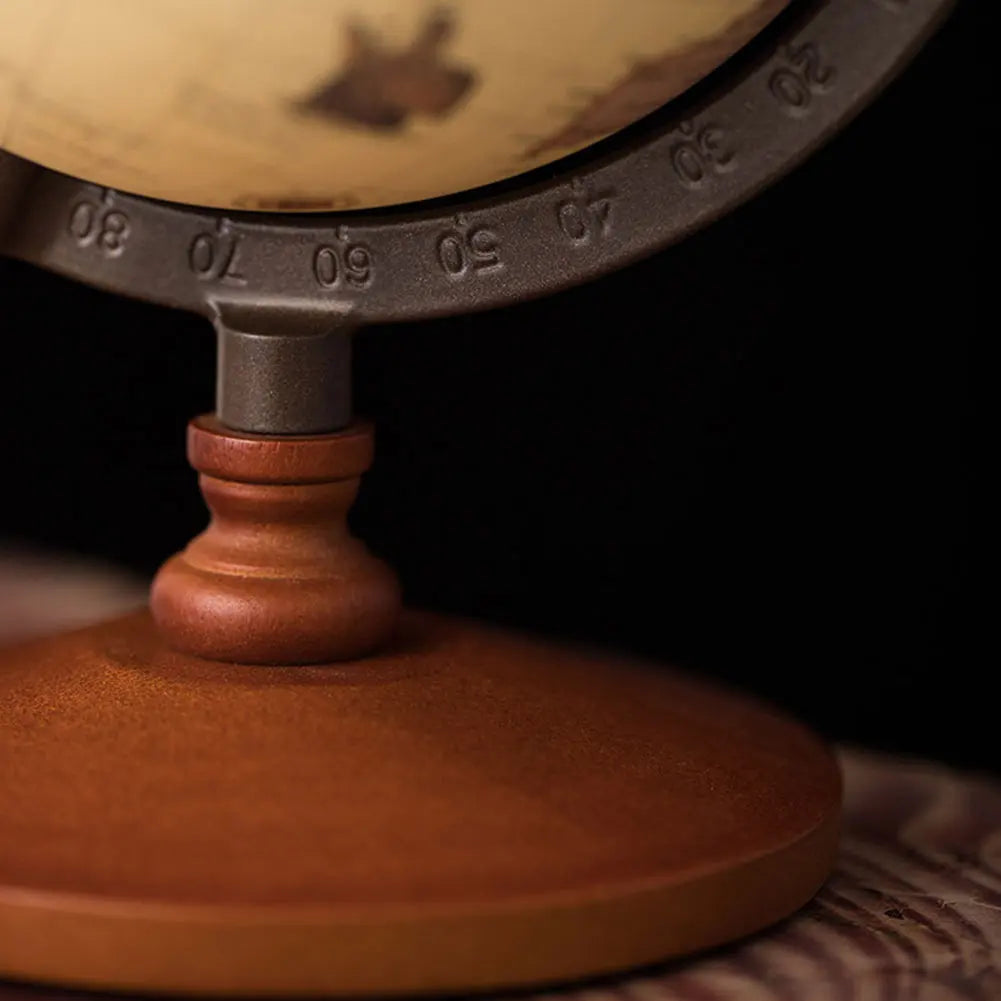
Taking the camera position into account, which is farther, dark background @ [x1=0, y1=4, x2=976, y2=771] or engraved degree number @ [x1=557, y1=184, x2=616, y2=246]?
dark background @ [x1=0, y1=4, x2=976, y2=771]

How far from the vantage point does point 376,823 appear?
0.89m

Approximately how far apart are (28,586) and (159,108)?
73 cm

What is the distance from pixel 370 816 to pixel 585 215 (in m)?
0.29

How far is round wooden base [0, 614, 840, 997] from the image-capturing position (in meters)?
0.83

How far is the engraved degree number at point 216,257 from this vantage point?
1.03m

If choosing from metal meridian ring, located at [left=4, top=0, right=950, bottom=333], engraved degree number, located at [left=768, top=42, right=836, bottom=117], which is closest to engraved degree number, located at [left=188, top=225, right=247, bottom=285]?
metal meridian ring, located at [left=4, top=0, right=950, bottom=333]

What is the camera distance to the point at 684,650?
1.37 metres

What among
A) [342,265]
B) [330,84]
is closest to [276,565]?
[342,265]

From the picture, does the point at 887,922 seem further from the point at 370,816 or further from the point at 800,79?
the point at 800,79

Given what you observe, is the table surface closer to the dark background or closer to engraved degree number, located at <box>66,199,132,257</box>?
the dark background

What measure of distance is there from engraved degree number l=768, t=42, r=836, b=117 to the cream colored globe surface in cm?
6

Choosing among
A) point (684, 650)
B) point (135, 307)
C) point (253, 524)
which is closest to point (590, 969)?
point (253, 524)

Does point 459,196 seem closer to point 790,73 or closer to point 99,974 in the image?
point 790,73

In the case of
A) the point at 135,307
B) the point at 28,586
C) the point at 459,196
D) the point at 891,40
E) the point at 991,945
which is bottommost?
the point at 28,586
